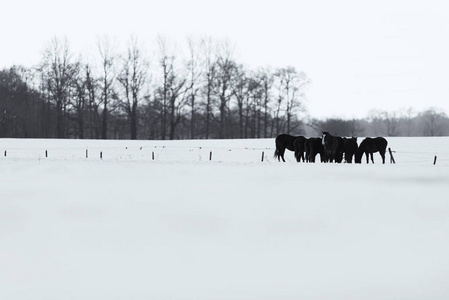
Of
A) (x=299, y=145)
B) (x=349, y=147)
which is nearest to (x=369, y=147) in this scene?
(x=349, y=147)

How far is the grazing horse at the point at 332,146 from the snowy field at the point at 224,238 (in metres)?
6.83

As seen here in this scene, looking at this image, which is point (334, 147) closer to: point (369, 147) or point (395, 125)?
point (369, 147)

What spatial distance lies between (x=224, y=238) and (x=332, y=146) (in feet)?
46.4

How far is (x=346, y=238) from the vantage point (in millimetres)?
8281

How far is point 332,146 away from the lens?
2123 centimetres

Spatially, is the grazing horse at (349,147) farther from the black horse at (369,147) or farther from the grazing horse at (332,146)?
the grazing horse at (332,146)

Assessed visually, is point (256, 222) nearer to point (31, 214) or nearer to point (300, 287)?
point (300, 287)

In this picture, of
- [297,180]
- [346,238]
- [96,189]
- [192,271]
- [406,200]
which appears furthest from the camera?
[297,180]

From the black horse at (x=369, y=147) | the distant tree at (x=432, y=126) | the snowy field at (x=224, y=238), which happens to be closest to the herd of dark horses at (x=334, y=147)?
the black horse at (x=369, y=147)

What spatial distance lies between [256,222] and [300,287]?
2681mm

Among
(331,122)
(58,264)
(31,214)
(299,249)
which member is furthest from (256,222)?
(331,122)

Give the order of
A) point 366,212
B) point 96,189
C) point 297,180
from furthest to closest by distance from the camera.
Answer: point 297,180 < point 96,189 < point 366,212

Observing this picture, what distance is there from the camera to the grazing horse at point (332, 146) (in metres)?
20.9

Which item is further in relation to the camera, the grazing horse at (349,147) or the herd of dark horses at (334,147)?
the grazing horse at (349,147)
